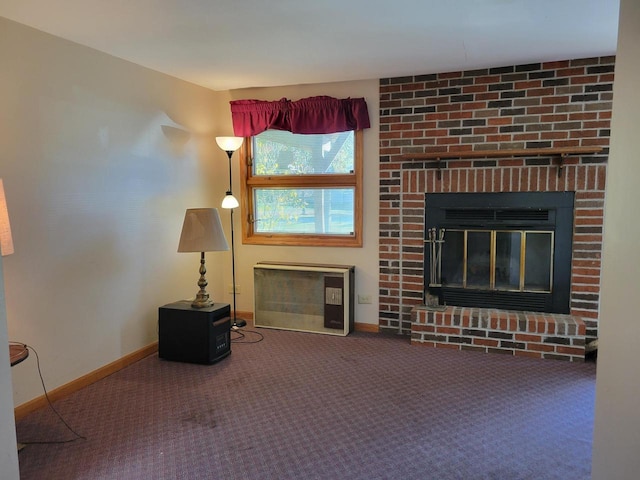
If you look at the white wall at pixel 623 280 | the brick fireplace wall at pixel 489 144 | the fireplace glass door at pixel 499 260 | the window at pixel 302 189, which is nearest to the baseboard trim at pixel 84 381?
the window at pixel 302 189

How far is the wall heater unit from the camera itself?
4.09m

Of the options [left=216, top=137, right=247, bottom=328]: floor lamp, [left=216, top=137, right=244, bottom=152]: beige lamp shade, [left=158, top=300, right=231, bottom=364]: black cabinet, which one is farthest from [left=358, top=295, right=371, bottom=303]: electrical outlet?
[left=216, top=137, right=244, bottom=152]: beige lamp shade

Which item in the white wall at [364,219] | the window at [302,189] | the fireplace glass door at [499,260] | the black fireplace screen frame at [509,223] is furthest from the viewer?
the window at [302,189]

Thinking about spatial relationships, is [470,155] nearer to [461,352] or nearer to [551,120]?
[551,120]

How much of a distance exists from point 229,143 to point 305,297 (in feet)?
5.05

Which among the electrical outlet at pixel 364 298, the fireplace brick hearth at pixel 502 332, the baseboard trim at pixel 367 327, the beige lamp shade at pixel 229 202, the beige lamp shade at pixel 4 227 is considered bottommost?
the baseboard trim at pixel 367 327

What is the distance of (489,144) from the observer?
12.3ft

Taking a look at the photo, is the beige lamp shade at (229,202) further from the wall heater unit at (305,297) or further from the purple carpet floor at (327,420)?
the purple carpet floor at (327,420)

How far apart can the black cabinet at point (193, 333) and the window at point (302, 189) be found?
1203 mm

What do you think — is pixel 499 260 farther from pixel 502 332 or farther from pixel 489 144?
pixel 489 144

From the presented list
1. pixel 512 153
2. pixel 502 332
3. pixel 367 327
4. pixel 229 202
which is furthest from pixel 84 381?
pixel 512 153

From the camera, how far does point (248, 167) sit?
4492mm

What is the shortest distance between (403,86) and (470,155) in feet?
2.75

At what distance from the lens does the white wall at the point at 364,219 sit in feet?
13.4
